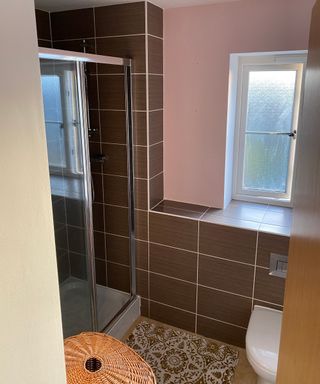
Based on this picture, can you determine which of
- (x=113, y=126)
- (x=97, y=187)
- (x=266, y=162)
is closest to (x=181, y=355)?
(x=97, y=187)

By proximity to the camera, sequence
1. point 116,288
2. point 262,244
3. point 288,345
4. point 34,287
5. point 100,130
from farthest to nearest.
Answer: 1. point 116,288
2. point 100,130
3. point 262,244
4. point 288,345
5. point 34,287

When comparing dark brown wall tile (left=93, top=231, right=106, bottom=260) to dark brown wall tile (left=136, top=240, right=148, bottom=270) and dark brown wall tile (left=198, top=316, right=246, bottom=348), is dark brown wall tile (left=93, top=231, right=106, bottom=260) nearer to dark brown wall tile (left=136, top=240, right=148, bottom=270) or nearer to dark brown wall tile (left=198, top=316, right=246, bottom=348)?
dark brown wall tile (left=136, top=240, right=148, bottom=270)

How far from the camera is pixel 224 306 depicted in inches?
86.9

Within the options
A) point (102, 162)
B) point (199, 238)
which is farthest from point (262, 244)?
point (102, 162)

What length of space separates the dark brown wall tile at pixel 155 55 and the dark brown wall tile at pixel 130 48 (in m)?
0.04

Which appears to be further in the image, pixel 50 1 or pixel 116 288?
pixel 116 288

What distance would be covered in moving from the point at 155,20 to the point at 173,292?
5.96ft

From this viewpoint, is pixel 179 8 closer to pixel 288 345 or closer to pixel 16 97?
pixel 16 97

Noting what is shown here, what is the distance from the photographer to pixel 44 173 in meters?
0.70

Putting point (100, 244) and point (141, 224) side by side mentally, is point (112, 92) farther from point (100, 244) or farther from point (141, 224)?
point (100, 244)

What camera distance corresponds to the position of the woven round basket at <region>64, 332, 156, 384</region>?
119cm

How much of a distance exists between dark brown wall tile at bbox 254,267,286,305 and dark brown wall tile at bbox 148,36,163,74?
1430mm

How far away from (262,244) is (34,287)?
1.56m

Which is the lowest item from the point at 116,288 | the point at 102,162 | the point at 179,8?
the point at 116,288
